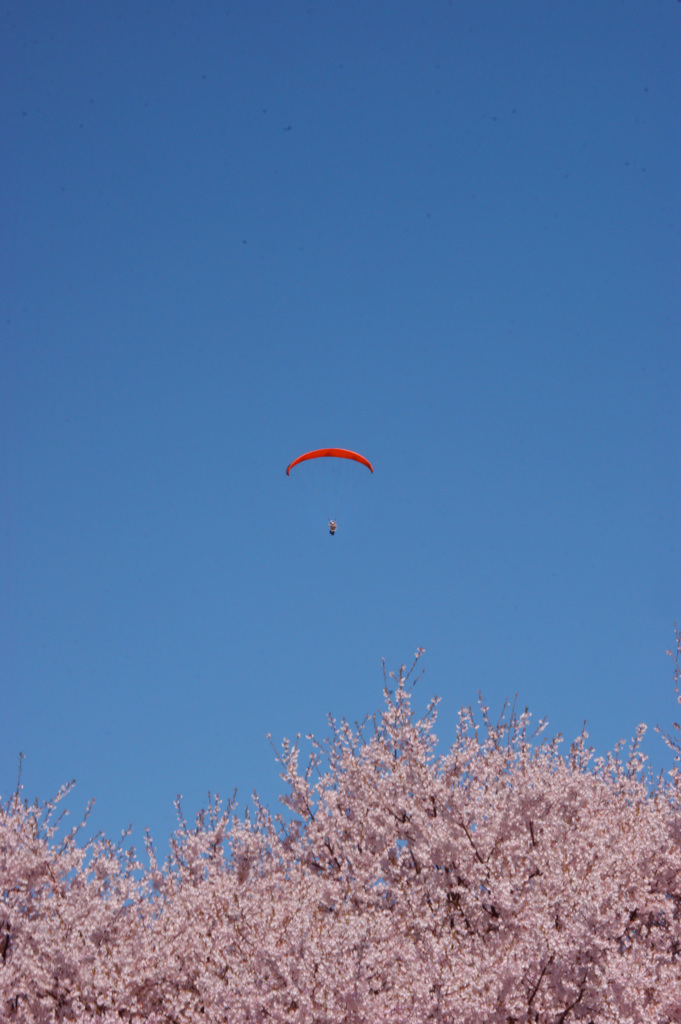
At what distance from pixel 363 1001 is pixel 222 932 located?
3.25 meters

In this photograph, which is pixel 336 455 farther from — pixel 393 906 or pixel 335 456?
pixel 393 906

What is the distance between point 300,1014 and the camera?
39.2 feet

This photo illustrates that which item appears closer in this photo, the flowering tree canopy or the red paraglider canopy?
the flowering tree canopy

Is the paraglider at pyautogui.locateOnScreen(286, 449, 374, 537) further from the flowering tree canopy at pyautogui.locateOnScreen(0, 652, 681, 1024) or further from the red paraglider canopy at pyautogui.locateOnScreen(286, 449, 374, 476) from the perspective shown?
the flowering tree canopy at pyautogui.locateOnScreen(0, 652, 681, 1024)

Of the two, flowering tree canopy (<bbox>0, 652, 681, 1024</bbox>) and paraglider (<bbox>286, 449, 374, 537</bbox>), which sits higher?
paraglider (<bbox>286, 449, 374, 537</bbox>)

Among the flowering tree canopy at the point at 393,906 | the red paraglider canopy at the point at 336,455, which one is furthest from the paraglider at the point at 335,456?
the flowering tree canopy at the point at 393,906

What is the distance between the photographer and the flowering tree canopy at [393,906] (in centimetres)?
1138


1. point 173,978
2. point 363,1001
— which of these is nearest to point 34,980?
point 173,978

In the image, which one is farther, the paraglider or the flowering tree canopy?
the paraglider

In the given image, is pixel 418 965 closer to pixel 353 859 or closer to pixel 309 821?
pixel 353 859

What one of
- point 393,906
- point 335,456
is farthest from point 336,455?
point 393,906

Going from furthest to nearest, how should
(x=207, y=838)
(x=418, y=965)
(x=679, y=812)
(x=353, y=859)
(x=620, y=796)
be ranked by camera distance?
(x=207, y=838) < (x=620, y=796) < (x=353, y=859) < (x=679, y=812) < (x=418, y=965)

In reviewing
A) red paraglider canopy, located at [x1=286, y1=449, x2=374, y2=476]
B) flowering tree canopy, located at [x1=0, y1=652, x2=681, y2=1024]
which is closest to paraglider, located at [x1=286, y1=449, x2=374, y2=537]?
red paraglider canopy, located at [x1=286, y1=449, x2=374, y2=476]

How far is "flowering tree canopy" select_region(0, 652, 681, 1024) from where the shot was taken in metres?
11.4
